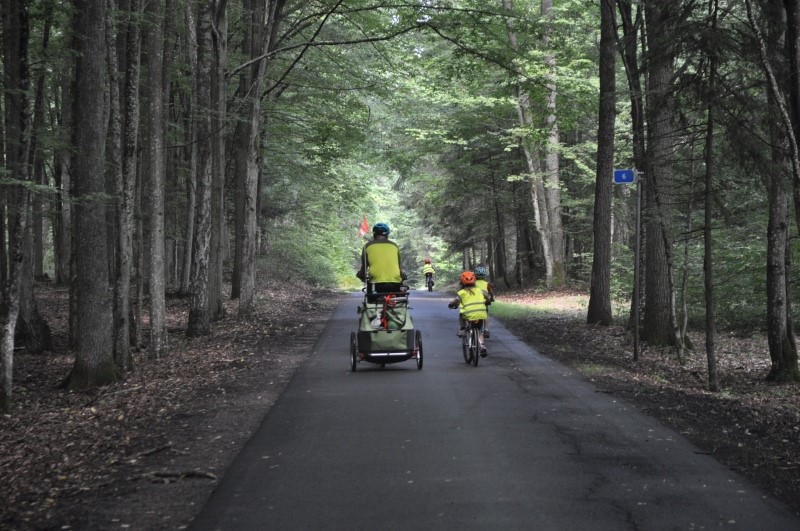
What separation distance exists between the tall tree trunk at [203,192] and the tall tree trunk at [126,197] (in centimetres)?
398

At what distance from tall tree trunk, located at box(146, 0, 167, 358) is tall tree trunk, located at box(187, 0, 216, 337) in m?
2.24

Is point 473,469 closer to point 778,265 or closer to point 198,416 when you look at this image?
point 198,416

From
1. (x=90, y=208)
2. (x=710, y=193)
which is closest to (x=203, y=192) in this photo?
(x=90, y=208)

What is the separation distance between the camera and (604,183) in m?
20.3

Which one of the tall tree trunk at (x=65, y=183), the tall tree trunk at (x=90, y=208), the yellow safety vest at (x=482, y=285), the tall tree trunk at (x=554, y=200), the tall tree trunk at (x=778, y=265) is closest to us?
the tall tree trunk at (x=90, y=208)

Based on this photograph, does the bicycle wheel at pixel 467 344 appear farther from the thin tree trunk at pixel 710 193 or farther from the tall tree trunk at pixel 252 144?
the tall tree trunk at pixel 252 144

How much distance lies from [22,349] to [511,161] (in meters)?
22.6

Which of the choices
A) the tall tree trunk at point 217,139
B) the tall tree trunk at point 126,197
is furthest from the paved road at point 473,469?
the tall tree trunk at point 217,139

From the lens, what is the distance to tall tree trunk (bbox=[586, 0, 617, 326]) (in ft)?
65.0

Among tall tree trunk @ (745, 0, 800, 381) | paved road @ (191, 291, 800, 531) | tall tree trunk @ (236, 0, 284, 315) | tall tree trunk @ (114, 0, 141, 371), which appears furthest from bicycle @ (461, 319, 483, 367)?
tall tree trunk @ (236, 0, 284, 315)

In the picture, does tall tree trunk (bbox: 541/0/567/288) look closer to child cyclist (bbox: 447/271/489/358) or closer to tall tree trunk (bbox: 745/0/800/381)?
child cyclist (bbox: 447/271/489/358)

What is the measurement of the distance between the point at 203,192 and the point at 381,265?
288 inches

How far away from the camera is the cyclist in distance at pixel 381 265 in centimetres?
1233

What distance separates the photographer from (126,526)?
211 inches
